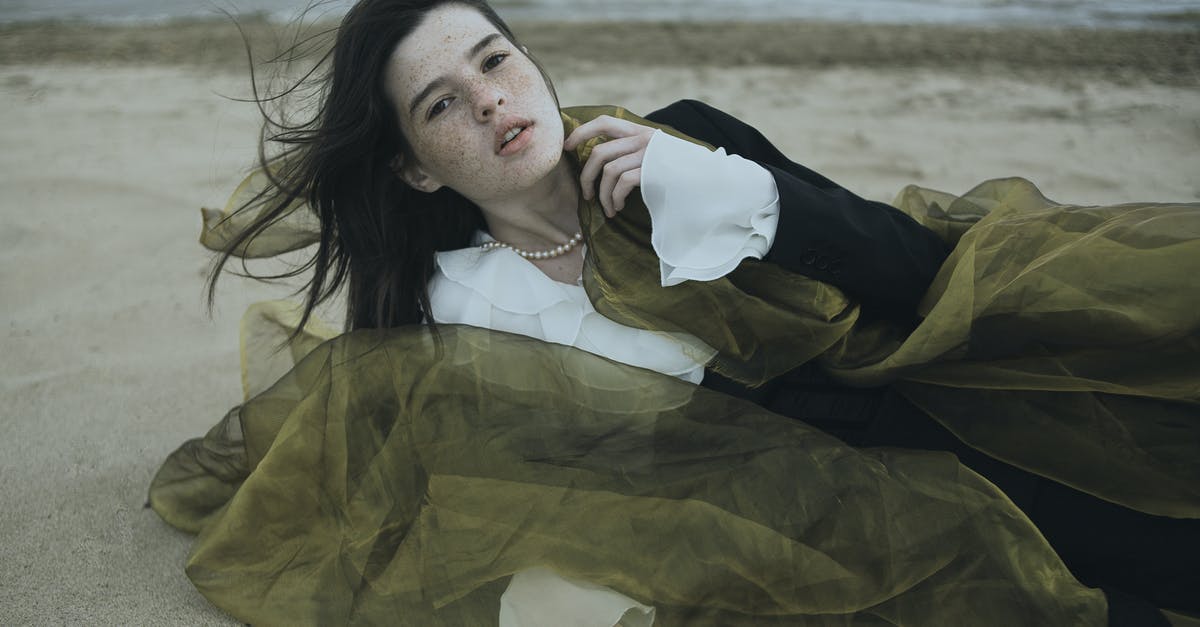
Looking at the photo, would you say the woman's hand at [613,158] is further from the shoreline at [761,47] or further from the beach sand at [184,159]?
the shoreline at [761,47]

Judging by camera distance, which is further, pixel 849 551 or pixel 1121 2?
pixel 1121 2

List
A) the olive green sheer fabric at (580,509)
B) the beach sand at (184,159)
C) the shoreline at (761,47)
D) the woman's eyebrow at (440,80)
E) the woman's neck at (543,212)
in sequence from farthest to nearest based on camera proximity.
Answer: the shoreline at (761,47)
the beach sand at (184,159)
the woman's neck at (543,212)
the woman's eyebrow at (440,80)
the olive green sheer fabric at (580,509)

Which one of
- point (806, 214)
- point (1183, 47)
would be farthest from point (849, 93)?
point (806, 214)

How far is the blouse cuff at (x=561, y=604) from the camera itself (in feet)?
5.46

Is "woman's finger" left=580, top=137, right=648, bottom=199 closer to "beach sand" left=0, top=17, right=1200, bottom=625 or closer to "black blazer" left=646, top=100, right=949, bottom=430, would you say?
"black blazer" left=646, top=100, right=949, bottom=430

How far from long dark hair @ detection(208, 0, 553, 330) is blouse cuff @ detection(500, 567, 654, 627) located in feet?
1.82

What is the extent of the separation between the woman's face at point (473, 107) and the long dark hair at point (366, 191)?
0.05m

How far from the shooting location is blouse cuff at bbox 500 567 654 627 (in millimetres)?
1663

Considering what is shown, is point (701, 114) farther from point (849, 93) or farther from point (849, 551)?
point (849, 93)

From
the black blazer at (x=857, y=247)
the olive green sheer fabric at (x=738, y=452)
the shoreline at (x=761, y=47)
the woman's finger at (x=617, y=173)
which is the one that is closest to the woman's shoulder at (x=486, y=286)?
the olive green sheer fabric at (x=738, y=452)

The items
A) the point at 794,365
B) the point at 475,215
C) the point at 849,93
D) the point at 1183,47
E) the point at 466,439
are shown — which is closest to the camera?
the point at 466,439

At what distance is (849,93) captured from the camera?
523cm

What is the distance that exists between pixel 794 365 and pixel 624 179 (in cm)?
46

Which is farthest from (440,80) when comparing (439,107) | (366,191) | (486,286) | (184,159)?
(184,159)
